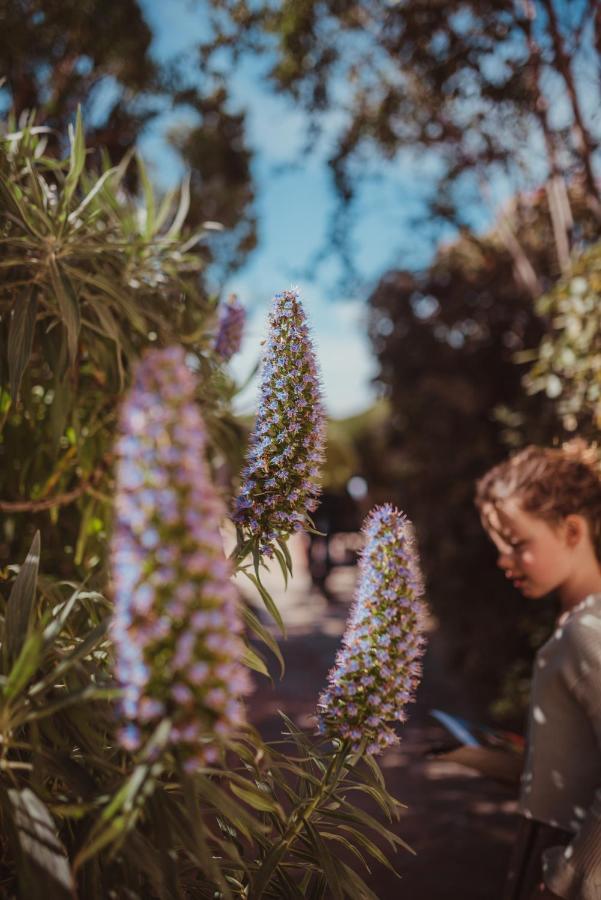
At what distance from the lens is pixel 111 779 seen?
0.92 metres

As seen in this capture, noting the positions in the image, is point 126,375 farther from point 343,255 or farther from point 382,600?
point 343,255

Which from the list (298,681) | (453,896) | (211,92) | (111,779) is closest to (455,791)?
(453,896)

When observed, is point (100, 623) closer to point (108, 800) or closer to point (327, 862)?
point (108, 800)

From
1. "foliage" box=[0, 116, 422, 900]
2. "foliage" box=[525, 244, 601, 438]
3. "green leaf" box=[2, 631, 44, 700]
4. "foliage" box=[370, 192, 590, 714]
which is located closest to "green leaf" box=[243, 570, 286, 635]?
"foliage" box=[0, 116, 422, 900]

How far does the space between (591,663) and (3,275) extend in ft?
4.93

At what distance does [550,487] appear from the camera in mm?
1639

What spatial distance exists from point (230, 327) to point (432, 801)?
2.63m

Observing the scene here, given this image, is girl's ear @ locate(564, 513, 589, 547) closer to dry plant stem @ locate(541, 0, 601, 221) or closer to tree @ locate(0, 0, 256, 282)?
dry plant stem @ locate(541, 0, 601, 221)

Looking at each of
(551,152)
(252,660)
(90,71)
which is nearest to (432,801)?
(252,660)

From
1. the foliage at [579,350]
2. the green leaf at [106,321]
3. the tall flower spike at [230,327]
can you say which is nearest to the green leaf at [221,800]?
the green leaf at [106,321]

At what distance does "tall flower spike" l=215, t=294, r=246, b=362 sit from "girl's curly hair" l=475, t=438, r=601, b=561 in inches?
31.1

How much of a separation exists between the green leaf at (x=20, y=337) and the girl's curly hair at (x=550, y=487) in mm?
1108

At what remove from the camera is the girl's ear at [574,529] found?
5.36 feet

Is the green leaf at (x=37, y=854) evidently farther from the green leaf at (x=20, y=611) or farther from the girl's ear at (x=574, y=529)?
the girl's ear at (x=574, y=529)
